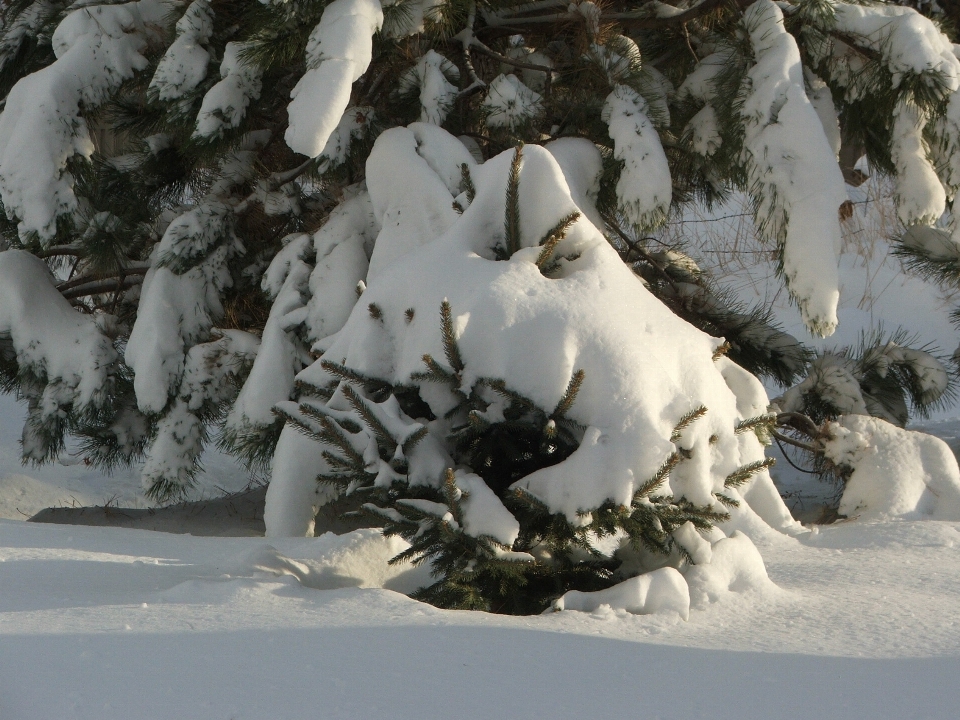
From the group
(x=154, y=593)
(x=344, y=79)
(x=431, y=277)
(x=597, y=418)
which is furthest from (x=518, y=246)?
(x=154, y=593)

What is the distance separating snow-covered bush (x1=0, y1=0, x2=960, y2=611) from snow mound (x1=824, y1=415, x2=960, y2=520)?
0.37m

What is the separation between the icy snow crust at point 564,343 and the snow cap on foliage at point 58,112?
3.98 feet

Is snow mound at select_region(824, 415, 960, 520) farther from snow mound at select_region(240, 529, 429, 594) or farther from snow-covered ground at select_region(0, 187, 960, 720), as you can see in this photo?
snow mound at select_region(240, 529, 429, 594)

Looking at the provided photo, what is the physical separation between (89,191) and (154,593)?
165 cm

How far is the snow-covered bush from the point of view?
156 centimetres

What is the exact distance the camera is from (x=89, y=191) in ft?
9.05

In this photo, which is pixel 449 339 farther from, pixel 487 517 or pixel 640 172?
pixel 640 172

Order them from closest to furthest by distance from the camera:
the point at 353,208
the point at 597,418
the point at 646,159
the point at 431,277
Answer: the point at 597,418, the point at 431,277, the point at 646,159, the point at 353,208

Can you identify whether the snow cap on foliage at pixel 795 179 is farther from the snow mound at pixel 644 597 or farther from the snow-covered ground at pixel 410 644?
the snow mound at pixel 644 597

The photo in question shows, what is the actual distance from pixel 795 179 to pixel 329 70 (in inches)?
42.6

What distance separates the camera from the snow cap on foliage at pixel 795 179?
2.06 meters

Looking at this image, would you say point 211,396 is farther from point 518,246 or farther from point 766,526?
point 766,526

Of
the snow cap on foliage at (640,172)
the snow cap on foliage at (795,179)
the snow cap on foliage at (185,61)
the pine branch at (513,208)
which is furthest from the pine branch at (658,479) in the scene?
the snow cap on foliage at (185,61)

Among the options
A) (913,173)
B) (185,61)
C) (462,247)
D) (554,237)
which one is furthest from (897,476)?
(185,61)
